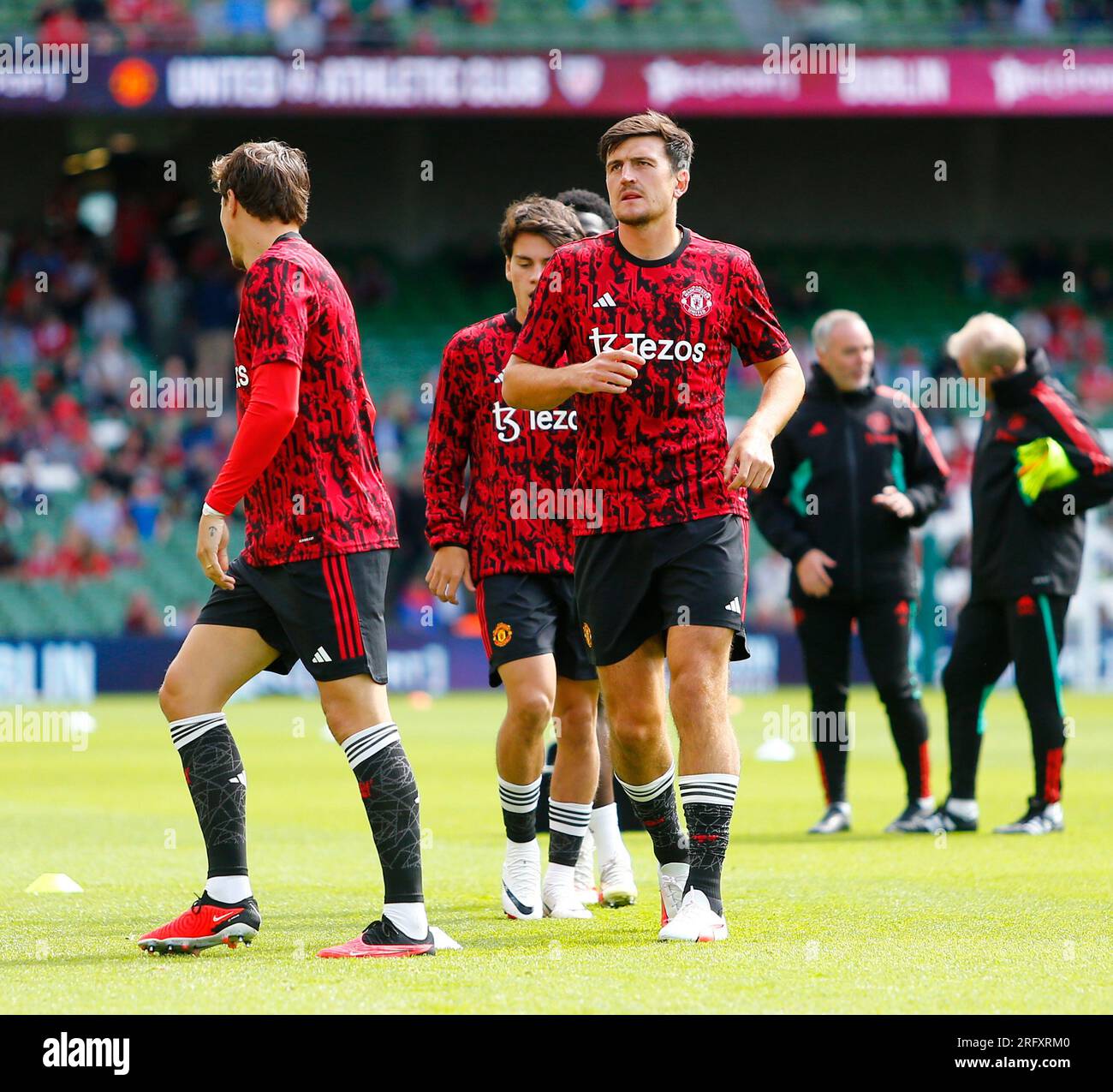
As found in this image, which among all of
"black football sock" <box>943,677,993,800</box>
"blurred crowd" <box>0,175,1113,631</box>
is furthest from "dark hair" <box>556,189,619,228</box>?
"blurred crowd" <box>0,175,1113,631</box>

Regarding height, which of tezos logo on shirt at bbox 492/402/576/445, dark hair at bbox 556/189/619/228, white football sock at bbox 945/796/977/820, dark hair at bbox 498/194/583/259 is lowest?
white football sock at bbox 945/796/977/820

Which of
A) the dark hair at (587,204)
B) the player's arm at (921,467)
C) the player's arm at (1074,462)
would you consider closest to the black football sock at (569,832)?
the dark hair at (587,204)

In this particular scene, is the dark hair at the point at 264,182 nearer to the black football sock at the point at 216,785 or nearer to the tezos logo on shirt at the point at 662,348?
the tezos logo on shirt at the point at 662,348

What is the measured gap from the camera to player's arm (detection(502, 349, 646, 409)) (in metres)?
5.57

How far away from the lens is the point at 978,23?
28188 mm

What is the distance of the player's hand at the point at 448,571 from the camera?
668 cm

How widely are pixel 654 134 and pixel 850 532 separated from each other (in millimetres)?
4263

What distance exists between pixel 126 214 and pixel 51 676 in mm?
10463

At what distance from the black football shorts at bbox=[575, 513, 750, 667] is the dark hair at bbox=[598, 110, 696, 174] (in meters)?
1.11

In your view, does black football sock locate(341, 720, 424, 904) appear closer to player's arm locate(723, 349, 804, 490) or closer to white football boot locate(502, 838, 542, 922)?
A: white football boot locate(502, 838, 542, 922)

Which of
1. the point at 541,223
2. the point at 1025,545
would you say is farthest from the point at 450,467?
the point at 1025,545

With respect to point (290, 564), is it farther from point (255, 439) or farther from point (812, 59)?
point (812, 59)
